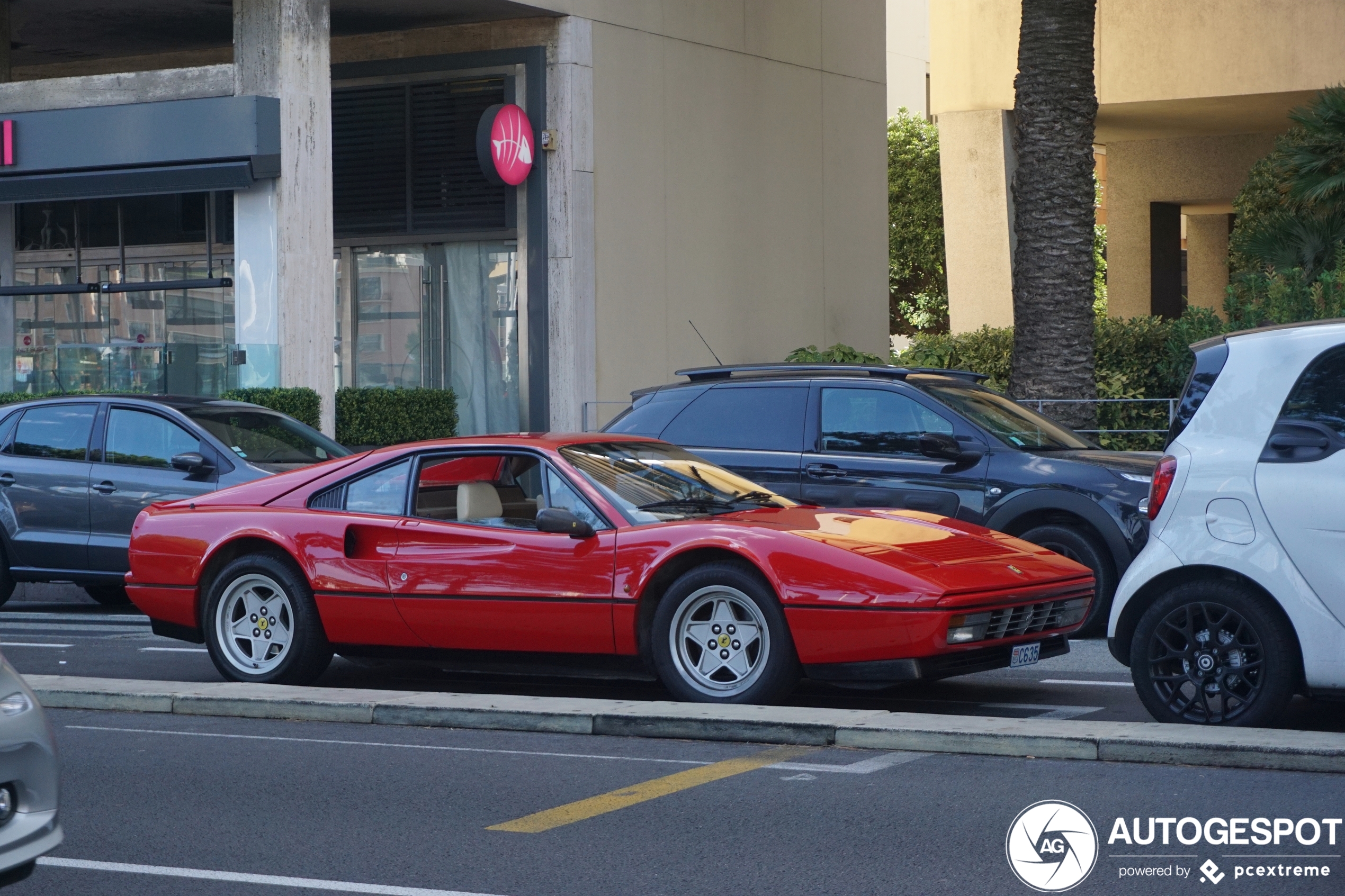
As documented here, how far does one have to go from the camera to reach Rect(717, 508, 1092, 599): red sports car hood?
8.08 metres

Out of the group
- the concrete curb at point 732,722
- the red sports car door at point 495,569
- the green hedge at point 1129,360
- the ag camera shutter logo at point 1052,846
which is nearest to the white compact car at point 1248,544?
the concrete curb at point 732,722

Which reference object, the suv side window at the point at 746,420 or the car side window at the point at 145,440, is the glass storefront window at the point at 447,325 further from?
the suv side window at the point at 746,420

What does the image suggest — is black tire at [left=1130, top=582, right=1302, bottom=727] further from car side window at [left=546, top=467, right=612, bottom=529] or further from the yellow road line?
car side window at [left=546, top=467, right=612, bottom=529]

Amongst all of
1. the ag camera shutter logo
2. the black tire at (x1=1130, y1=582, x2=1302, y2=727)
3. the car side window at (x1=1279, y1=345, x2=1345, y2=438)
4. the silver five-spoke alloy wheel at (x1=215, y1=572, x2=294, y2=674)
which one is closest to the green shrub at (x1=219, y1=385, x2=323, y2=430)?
the silver five-spoke alloy wheel at (x1=215, y1=572, x2=294, y2=674)

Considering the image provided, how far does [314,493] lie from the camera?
9.63m

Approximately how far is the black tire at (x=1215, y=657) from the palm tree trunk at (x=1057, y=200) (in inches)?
404

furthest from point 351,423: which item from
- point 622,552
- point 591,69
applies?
point 622,552

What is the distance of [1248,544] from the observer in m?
7.20

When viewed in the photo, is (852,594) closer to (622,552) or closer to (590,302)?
(622,552)

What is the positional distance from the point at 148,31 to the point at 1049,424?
16.6m

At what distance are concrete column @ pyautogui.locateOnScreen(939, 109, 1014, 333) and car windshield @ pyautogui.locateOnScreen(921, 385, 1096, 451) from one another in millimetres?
16713

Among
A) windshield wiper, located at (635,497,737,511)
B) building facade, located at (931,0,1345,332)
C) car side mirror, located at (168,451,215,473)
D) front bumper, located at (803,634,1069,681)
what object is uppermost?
building facade, located at (931,0,1345,332)

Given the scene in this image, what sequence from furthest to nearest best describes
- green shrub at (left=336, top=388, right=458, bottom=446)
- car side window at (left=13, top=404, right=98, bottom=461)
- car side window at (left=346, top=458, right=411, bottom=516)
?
1. green shrub at (left=336, top=388, right=458, bottom=446)
2. car side window at (left=13, top=404, right=98, bottom=461)
3. car side window at (left=346, top=458, right=411, bottom=516)

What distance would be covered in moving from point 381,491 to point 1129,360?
50.0 ft
